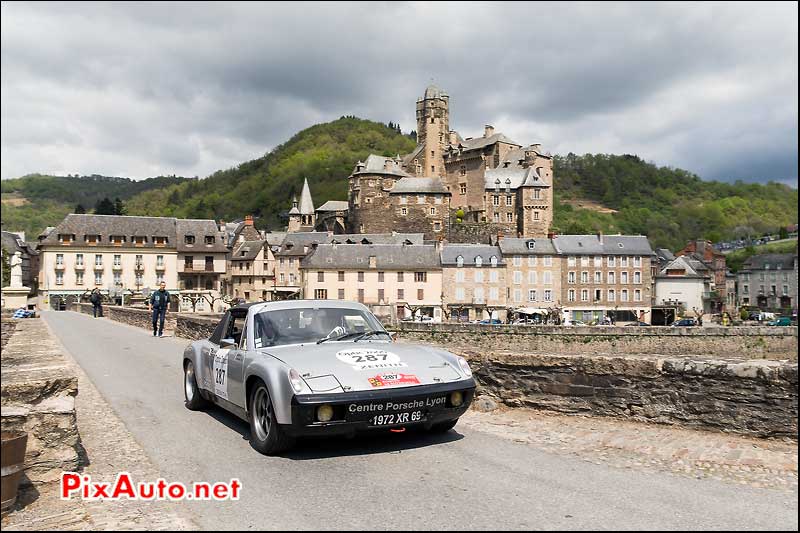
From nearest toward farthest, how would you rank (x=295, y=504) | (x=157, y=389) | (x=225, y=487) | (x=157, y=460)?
(x=295, y=504) < (x=225, y=487) < (x=157, y=460) < (x=157, y=389)

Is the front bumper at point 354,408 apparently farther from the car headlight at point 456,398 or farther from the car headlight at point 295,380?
the car headlight at point 456,398

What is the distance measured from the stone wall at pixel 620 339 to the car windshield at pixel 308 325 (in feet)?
100

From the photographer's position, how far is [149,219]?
63.1 m

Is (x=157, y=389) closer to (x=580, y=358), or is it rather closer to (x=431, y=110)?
(x=580, y=358)

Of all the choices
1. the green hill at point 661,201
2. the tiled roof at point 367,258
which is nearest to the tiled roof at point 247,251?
the tiled roof at point 367,258

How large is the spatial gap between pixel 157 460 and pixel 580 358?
4.88 meters

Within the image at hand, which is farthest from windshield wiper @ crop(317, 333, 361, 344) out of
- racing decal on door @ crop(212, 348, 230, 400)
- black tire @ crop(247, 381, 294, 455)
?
racing decal on door @ crop(212, 348, 230, 400)

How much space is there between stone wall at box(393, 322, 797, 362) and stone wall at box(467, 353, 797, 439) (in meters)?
29.7

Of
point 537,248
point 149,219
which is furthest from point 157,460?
point 537,248

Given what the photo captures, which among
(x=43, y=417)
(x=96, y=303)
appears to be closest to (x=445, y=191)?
(x=96, y=303)

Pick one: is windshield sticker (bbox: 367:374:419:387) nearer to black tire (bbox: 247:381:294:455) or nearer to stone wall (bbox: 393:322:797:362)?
black tire (bbox: 247:381:294:455)

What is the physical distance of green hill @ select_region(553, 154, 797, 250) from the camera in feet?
444

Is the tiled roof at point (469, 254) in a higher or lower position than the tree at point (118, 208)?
lower

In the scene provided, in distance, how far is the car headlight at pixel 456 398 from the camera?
6.08 metres
